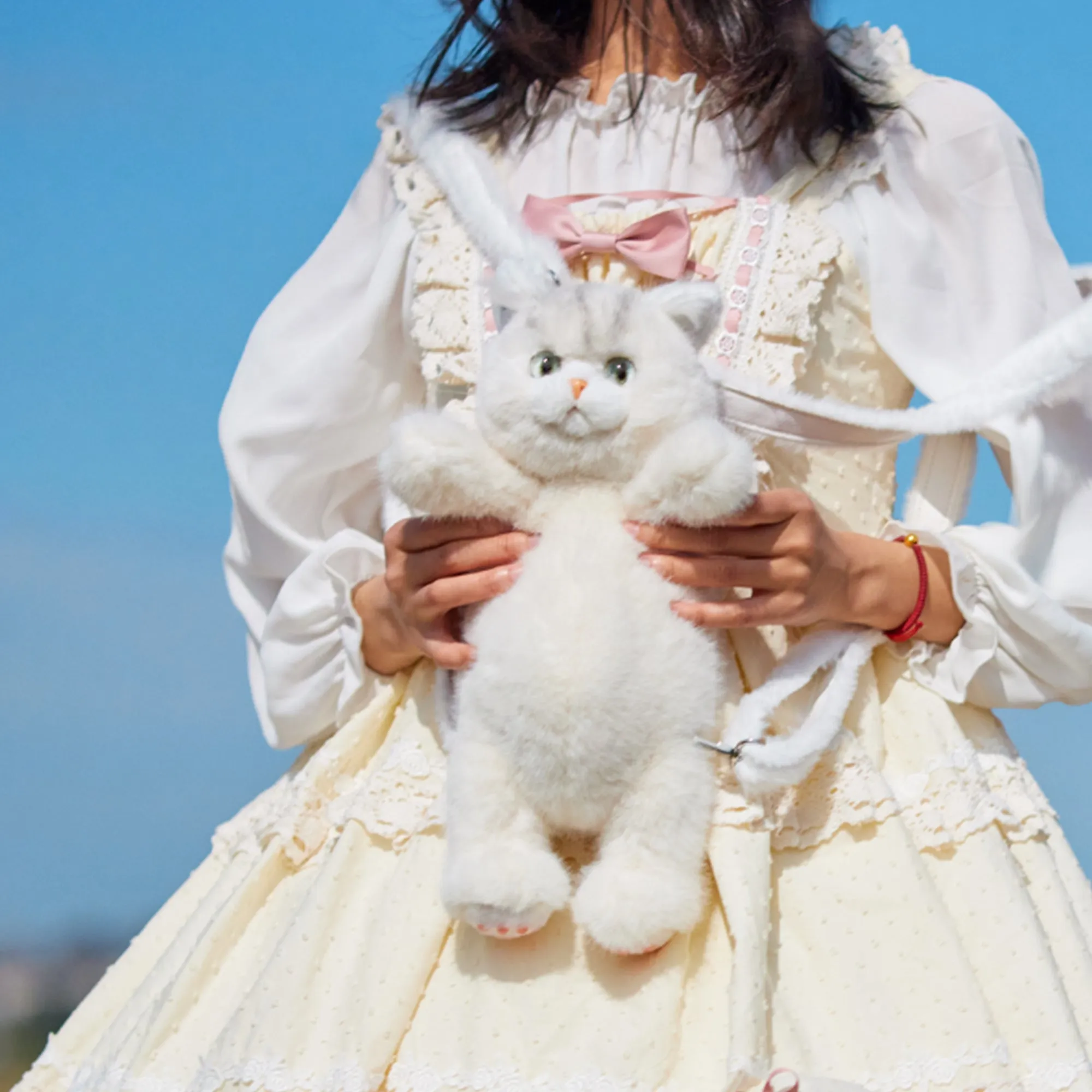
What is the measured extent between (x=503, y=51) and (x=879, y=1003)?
3.51ft

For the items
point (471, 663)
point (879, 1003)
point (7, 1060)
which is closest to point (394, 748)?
point (471, 663)

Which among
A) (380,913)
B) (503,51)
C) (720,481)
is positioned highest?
(503,51)

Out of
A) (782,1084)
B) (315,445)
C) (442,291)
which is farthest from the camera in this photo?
(315,445)

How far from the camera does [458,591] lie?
3.92ft

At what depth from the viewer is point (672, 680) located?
1.05m

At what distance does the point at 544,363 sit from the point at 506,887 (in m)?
0.38

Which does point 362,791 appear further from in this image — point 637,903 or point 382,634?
point 637,903

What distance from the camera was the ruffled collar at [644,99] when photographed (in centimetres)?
149

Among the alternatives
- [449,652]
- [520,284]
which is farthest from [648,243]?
[449,652]

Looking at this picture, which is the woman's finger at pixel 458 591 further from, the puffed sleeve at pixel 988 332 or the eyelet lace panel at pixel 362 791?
the puffed sleeve at pixel 988 332

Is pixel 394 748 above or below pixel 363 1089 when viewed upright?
above

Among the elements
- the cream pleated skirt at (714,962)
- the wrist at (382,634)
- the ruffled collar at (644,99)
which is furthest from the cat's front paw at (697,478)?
the ruffled collar at (644,99)

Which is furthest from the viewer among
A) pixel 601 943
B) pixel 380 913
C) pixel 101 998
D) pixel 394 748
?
pixel 101 998

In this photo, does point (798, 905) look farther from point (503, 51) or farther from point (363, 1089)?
point (503, 51)
